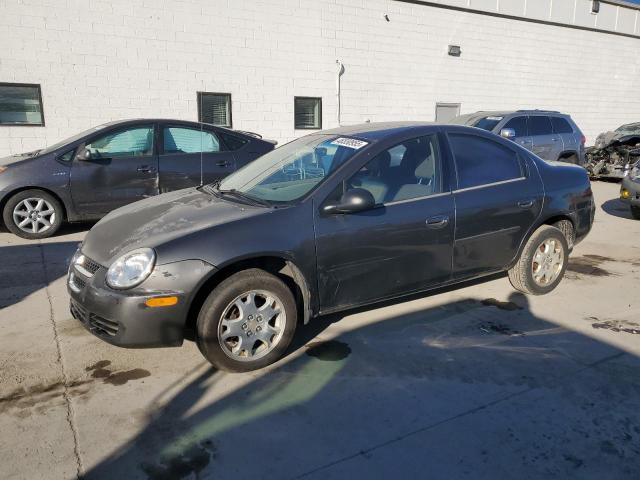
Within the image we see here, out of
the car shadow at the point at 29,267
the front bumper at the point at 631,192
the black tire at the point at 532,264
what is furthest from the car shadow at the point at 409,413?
the front bumper at the point at 631,192

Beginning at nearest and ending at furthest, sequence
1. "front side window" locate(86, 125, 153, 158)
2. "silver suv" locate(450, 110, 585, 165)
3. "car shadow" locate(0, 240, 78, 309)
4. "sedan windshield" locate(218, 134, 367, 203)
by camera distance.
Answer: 1. "sedan windshield" locate(218, 134, 367, 203)
2. "car shadow" locate(0, 240, 78, 309)
3. "front side window" locate(86, 125, 153, 158)
4. "silver suv" locate(450, 110, 585, 165)

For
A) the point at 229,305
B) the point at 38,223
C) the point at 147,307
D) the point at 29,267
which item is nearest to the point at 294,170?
the point at 229,305

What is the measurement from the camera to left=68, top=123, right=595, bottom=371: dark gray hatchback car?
314cm

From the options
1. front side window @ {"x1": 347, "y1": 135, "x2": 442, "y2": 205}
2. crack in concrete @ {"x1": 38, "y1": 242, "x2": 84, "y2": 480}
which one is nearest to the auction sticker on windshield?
front side window @ {"x1": 347, "y1": 135, "x2": 442, "y2": 205}

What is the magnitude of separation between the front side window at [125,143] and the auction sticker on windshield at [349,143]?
13.4 feet

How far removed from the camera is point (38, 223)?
6848mm

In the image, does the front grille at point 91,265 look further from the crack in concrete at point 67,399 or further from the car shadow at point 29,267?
the car shadow at point 29,267

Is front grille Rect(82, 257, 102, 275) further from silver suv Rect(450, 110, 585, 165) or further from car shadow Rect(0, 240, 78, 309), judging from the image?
silver suv Rect(450, 110, 585, 165)

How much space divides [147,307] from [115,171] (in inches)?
177

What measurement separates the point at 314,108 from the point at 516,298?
8.86 m

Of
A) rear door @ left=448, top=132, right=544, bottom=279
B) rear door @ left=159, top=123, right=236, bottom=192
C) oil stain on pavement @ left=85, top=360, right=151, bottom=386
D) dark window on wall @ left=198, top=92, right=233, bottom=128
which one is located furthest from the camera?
dark window on wall @ left=198, top=92, right=233, bottom=128

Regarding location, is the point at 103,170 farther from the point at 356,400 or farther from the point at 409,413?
the point at 409,413

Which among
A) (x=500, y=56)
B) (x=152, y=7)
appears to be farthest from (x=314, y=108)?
(x=500, y=56)

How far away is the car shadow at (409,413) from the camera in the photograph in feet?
8.19
